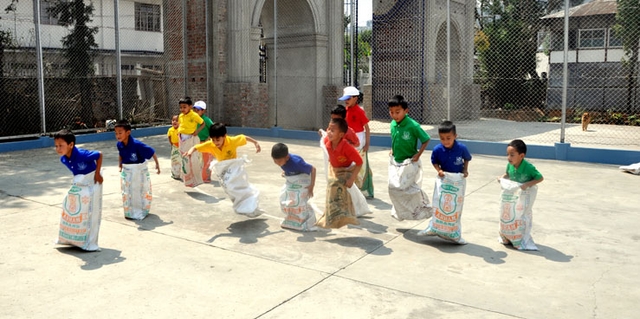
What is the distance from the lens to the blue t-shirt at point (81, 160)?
205 inches

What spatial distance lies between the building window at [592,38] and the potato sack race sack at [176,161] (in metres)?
25.9

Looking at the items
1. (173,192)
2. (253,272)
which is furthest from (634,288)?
(173,192)

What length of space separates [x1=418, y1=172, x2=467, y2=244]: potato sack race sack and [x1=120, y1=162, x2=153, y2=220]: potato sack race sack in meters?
3.21

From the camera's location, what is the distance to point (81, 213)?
5.19 metres

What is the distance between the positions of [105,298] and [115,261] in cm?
90

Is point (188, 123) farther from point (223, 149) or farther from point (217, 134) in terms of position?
point (217, 134)

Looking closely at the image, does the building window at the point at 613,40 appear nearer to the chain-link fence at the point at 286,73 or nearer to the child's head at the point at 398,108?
the chain-link fence at the point at 286,73

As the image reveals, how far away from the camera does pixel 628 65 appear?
24.8 meters

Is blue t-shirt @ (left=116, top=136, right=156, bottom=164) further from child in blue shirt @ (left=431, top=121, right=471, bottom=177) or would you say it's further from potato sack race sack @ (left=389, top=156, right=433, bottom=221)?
child in blue shirt @ (left=431, top=121, right=471, bottom=177)

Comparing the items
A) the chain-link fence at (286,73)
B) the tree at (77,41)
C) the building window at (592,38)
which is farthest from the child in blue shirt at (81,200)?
the building window at (592,38)

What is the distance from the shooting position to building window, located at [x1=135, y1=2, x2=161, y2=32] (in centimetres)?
2980

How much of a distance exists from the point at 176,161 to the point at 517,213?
5.29 metres

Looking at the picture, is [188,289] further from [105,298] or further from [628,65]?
[628,65]

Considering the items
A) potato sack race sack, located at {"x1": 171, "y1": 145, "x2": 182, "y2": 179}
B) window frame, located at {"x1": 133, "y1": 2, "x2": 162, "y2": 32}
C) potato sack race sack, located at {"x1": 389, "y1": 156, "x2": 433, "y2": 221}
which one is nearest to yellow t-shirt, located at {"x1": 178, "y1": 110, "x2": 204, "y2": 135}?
potato sack race sack, located at {"x1": 171, "y1": 145, "x2": 182, "y2": 179}
